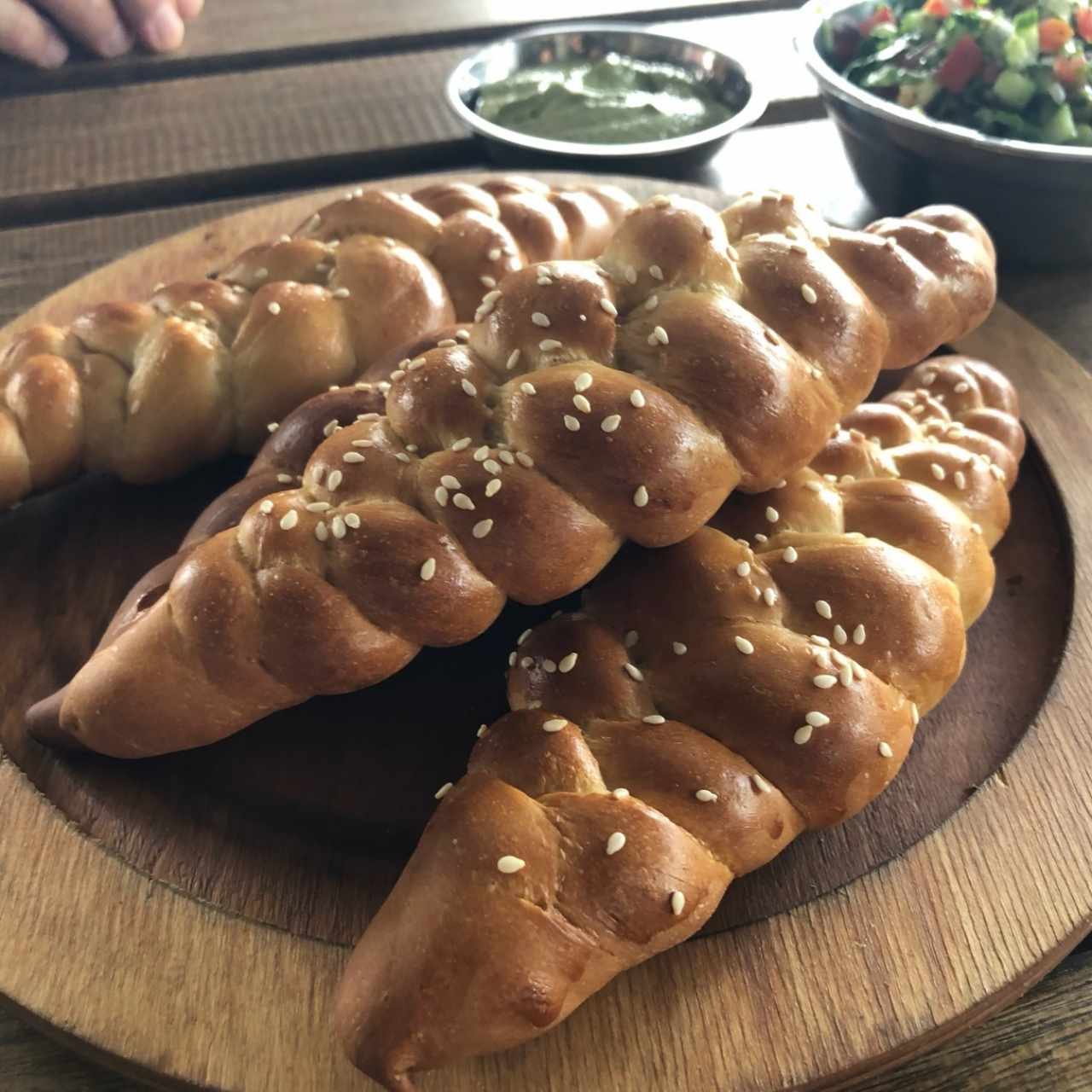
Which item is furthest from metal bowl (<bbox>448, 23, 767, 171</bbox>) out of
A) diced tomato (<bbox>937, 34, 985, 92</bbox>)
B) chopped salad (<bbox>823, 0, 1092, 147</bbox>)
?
diced tomato (<bbox>937, 34, 985, 92</bbox>)

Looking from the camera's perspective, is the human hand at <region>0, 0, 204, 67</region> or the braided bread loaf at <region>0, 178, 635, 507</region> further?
the human hand at <region>0, 0, 204, 67</region>

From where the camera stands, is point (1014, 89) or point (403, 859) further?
point (1014, 89)

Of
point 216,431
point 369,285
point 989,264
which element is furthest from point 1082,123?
point 216,431

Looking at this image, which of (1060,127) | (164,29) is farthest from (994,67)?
(164,29)

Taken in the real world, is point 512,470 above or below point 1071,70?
above

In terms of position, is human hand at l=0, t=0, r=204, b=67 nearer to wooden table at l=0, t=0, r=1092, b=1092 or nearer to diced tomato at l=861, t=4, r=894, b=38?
wooden table at l=0, t=0, r=1092, b=1092

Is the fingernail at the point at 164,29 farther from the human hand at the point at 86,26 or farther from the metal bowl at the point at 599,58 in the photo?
the metal bowl at the point at 599,58

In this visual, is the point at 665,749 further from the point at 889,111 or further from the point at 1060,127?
the point at 1060,127
